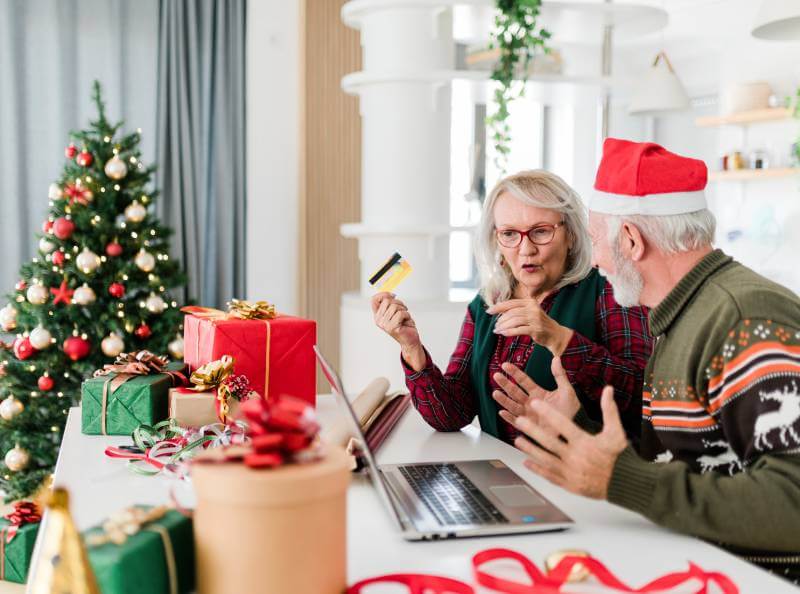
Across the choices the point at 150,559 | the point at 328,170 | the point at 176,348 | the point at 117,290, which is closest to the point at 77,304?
the point at 117,290

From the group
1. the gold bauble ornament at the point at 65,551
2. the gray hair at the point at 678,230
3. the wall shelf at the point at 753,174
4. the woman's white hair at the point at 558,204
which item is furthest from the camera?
the wall shelf at the point at 753,174

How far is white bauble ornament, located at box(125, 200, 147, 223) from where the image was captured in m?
3.43

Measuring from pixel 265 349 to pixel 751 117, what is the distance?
437 cm

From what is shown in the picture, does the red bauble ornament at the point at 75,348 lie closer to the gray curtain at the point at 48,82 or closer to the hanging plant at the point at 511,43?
the gray curtain at the point at 48,82

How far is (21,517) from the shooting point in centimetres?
200

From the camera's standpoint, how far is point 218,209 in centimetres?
425

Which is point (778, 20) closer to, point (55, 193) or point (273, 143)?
point (273, 143)

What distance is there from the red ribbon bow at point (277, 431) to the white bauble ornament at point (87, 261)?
278 centimetres

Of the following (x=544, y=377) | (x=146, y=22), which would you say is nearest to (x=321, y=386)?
(x=146, y=22)

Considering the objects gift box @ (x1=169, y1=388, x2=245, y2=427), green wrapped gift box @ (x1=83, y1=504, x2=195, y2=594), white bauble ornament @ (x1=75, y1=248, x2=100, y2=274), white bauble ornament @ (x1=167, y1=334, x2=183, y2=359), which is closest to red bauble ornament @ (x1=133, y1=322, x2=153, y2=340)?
white bauble ornament @ (x1=167, y1=334, x2=183, y2=359)

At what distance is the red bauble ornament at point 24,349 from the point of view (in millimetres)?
3270

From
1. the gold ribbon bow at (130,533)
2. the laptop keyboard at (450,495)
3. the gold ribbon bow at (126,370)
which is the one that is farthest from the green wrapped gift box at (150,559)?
the gold ribbon bow at (126,370)

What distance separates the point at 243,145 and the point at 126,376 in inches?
112

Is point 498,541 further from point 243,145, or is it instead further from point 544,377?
point 243,145
